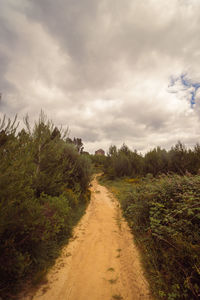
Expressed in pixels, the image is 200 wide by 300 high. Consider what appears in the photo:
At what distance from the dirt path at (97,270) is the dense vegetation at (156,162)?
8.92 m

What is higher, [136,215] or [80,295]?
[136,215]

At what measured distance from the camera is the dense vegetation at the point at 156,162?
14.1 meters

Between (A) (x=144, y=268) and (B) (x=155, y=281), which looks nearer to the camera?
(B) (x=155, y=281)

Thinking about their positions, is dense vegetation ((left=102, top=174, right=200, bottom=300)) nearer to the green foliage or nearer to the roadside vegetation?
the roadside vegetation

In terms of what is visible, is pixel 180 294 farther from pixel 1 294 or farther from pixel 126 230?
pixel 1 294

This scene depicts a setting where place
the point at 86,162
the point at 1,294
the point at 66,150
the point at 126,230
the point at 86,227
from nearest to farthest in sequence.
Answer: the point at 1,294 → the point at 126,230 → the point at 86,227 → the point at 66,150 → the point at 86,162

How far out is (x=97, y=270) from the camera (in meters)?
3.22

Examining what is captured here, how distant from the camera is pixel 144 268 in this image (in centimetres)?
325

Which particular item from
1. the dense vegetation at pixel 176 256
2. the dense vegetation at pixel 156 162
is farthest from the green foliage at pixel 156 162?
the dense vegetation at pixel 176 256

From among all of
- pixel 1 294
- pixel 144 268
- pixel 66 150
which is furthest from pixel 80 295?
pixel 66 150

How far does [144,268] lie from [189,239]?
1.31 m

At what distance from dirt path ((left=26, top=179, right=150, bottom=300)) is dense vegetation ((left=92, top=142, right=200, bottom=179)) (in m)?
8.92

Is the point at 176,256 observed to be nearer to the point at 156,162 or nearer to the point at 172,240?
the point at 172,240

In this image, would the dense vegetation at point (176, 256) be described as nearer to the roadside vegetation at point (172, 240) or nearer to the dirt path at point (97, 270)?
the roadside vegetation at point (172, 240)
